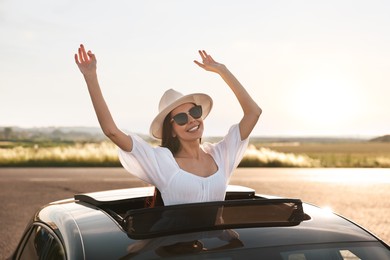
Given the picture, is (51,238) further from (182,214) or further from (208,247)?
(208,247)

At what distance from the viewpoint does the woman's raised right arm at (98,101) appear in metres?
3.93

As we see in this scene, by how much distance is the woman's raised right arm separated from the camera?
3926 mm

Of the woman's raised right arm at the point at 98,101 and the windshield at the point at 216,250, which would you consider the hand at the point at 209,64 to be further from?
the windshield at the point at 216,250

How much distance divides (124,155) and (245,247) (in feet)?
5.93

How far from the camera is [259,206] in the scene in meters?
2.85

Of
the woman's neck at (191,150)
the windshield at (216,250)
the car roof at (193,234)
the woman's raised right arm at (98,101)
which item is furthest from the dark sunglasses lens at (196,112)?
the windshield at (216,250)

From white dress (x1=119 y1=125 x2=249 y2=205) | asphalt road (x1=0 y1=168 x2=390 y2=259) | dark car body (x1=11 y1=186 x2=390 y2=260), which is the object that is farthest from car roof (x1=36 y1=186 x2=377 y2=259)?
asphalt road (x1=0 y1=168 x2=390 y2=259)

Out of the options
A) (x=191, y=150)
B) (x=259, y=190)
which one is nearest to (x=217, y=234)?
(x=191, y=150)

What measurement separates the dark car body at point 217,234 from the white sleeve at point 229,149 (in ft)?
4.41

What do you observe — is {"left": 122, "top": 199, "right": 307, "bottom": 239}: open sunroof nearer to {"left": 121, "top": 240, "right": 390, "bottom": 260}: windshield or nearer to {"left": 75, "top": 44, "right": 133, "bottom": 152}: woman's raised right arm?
{"left": 121, "top": 240, "right": 390, "bottom": 260}: windshield

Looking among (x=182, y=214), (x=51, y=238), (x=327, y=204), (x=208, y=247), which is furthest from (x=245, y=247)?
(x=327, y=204)

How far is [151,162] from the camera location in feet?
13.3

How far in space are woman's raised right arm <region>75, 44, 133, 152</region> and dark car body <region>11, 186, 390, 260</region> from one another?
0.98 meters

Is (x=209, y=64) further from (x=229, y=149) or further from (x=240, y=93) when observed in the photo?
(x=229, y=149)
